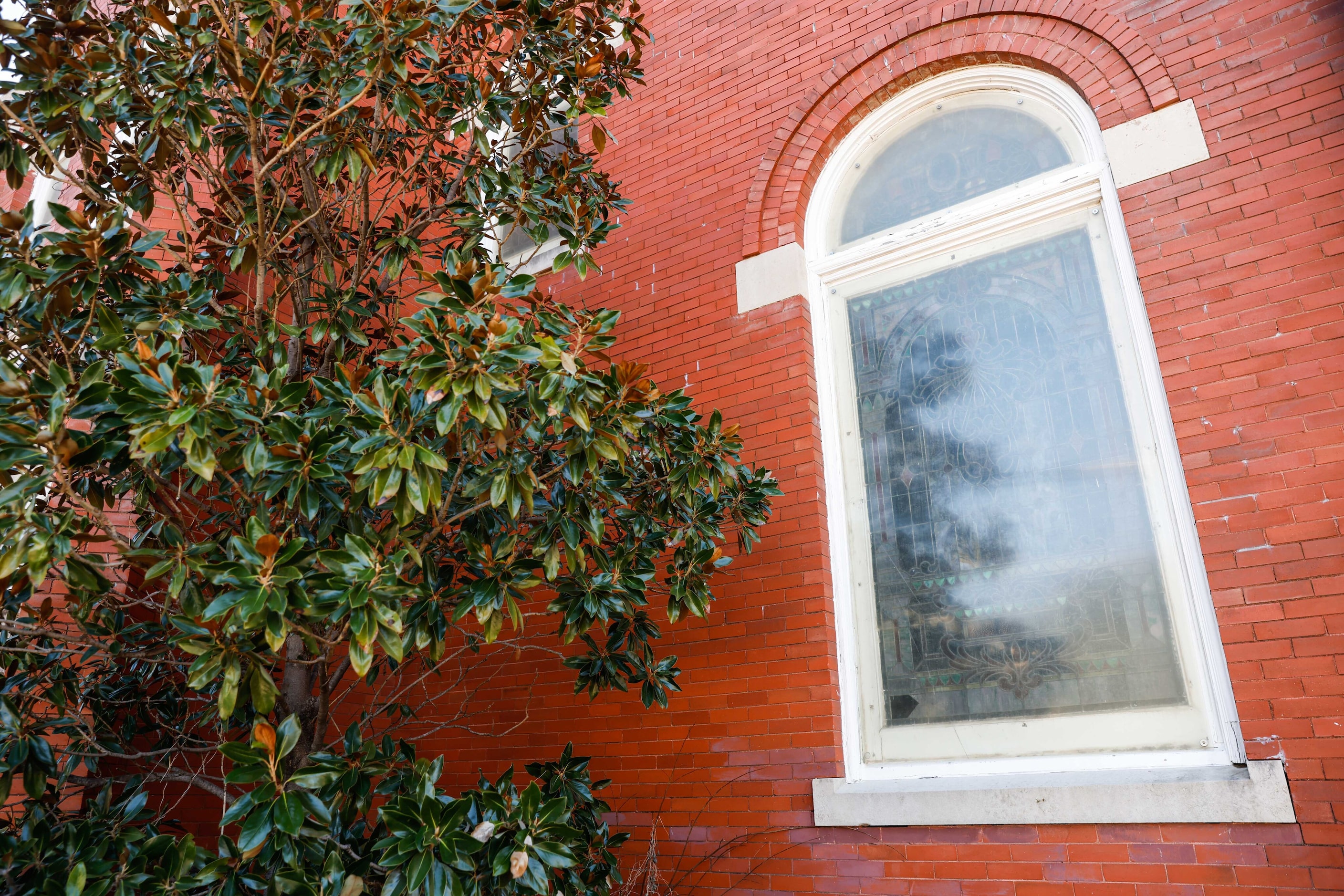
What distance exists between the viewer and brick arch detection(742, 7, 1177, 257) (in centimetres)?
475

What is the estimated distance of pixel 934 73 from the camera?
18.1 ft

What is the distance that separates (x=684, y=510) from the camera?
418cm

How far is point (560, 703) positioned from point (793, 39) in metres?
4.78

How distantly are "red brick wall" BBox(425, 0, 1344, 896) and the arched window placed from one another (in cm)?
19

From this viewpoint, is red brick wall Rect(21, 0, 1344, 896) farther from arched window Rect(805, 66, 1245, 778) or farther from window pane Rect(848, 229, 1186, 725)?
window pane Rect(848, 229, 1186, 725)

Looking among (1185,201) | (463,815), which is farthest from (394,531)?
(1185,201)

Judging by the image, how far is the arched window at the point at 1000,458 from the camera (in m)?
4.14

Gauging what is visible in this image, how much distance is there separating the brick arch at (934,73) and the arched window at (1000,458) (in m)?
0.14

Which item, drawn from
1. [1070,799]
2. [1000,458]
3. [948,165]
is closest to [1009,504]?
[1000,458]

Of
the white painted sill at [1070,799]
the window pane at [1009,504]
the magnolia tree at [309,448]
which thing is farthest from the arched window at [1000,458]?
the magnolia tree at [309,448]

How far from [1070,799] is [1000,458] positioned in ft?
5.69

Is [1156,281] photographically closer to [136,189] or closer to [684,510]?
[684,510]

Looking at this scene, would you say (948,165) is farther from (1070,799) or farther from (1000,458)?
(1070,799)

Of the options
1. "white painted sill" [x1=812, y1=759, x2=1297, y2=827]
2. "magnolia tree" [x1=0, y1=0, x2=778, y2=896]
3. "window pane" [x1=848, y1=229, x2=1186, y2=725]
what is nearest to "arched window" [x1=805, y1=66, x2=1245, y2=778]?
"window pane" [x1=848, y1=229, x2=1186, y2=725]
